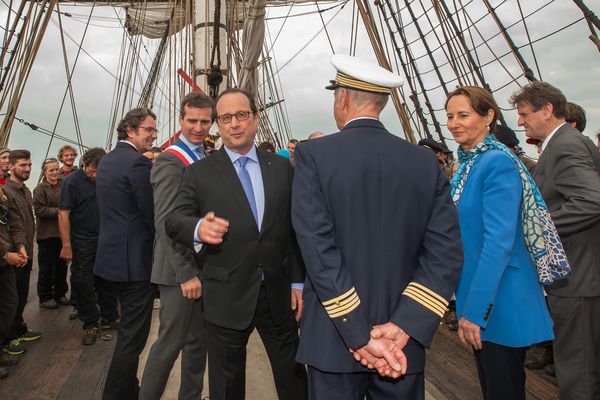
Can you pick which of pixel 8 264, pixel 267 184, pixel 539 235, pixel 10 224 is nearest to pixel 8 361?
pixel 8 264

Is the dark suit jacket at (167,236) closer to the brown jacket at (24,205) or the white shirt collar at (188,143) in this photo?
the white shirt collar at (188,143)

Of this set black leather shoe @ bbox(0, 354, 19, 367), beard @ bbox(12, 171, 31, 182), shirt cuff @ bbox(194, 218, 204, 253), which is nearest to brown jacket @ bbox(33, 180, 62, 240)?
beard @ bbox(12, 171, 31, 182)

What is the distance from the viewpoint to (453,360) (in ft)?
10.2

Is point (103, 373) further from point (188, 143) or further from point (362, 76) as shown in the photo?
point (362, 76)

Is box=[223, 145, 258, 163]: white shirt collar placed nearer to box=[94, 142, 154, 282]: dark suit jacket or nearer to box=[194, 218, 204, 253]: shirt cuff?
box=[194, 218, 204, 253]: shirt cuff

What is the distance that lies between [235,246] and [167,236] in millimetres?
429

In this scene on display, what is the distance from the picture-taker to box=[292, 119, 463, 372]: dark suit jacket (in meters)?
1.31

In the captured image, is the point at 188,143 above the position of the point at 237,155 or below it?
above

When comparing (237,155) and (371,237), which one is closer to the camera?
(371,237)

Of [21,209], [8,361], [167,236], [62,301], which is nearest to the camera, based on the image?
[167,236]

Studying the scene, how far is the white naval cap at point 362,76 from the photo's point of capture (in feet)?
4.48

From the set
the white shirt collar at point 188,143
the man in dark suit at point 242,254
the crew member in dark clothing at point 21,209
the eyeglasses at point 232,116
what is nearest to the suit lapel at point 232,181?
the man in dark suit at point 242,254

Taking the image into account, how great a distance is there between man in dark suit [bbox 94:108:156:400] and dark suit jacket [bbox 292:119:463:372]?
49.7 inches

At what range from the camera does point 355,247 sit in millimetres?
1344
